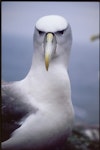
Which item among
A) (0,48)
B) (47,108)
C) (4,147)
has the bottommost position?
(4,147)

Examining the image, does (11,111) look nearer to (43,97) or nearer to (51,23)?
(43,97)

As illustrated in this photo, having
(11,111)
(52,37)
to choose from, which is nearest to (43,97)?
(11,111)

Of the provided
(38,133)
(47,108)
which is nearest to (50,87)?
(47,108)

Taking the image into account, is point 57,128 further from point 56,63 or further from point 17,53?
point 17,53

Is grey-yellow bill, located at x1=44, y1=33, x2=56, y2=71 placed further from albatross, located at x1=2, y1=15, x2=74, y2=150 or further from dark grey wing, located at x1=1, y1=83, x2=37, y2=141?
dark grey wing, located at x1=1, y1=83, x2=37, y2=141

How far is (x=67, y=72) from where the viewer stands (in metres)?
1.50

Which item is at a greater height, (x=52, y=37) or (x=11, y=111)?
(x=52, y=37)

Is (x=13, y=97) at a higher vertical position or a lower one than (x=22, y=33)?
lower

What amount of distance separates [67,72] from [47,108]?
0.17 meters

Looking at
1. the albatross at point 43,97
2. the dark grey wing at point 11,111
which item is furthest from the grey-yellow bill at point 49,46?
the dark grey wing at point 11,111

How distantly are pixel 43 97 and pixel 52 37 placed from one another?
9.5 inches

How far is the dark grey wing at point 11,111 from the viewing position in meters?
1.43

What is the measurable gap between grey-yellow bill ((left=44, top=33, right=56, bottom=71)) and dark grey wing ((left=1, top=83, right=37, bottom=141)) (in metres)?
0.19

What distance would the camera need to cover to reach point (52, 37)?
1410 millimetres
